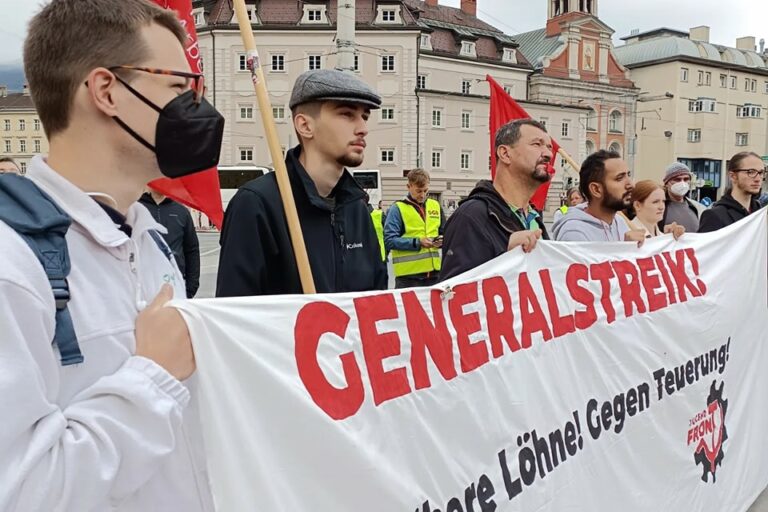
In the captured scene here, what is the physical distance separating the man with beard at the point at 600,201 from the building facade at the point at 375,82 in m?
38.4

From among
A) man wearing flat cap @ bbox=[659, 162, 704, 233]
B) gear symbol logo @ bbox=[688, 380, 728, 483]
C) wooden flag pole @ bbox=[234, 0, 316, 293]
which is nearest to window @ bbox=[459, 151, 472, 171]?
man wearing flat cap @ bbox=[659, 162, 704, 233]

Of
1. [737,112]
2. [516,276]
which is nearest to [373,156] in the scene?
[737,112]

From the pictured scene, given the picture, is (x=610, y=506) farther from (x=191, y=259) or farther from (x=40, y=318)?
(x=191, y=259)

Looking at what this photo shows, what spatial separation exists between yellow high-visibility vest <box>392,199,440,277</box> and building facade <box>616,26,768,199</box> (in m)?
54.9

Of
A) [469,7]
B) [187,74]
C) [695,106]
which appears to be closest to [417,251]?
[187,74]

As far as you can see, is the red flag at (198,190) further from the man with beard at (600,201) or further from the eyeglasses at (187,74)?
the man with beard at (600,201)

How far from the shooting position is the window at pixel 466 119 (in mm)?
45594

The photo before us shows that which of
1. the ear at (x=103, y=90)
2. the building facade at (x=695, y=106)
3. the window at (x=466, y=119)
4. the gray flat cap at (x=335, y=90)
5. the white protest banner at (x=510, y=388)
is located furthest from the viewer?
the building facade at (x=695, y=106)

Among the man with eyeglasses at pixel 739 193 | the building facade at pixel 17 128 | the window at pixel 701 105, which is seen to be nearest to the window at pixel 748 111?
the window at pixel 701 105

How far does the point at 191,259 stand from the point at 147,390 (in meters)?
4.47

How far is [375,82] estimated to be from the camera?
43625 millimetres

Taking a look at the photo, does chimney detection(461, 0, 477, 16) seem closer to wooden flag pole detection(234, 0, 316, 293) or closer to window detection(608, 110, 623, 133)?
window detection(608, 110, 623, 133)

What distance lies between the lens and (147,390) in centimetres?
113

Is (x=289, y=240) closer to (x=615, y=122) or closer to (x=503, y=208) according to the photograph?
(x=503, y=208)
